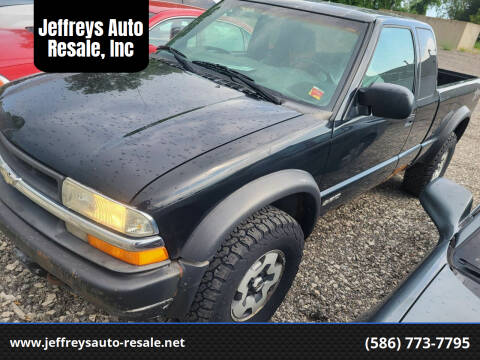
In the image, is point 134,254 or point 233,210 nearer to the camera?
point 134,254

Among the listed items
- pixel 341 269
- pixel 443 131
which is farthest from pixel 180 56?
pixel 443 131

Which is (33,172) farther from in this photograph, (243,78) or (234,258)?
(243,78)

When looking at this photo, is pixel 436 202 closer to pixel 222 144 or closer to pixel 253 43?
pixel 222 144

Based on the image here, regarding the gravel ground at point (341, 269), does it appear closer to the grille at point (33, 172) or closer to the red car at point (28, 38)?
the grille at point (33, 172)

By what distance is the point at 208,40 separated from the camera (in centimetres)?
Answer: 300

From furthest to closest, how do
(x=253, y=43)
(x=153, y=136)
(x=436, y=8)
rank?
(x=436, y=8) < (x=253, y=43) < (x=153, y=136)

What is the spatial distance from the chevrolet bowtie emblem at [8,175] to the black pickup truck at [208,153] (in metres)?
0.01

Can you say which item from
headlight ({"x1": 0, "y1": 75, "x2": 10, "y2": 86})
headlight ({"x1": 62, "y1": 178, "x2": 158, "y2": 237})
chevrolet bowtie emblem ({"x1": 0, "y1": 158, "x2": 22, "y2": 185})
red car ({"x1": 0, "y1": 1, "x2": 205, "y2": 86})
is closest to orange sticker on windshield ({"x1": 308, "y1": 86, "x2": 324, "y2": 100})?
headlight ({"x1": 62, "y1": 178, "x2": 158, "y2": 237})

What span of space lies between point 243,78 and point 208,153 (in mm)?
944

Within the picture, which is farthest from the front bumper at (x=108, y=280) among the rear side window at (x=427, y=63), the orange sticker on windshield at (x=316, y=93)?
the rear side window at (x=427, y=63)

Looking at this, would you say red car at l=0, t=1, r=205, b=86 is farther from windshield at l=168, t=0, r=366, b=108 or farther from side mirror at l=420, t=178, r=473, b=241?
side mirror at l=420, t=178, r=473, b=241

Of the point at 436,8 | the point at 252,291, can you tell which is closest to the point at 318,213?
the point at 252,291

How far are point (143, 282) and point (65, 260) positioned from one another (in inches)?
14.0

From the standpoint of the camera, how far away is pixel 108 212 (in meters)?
1.59
